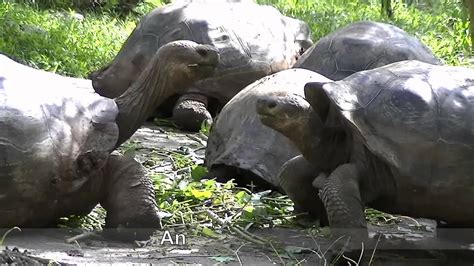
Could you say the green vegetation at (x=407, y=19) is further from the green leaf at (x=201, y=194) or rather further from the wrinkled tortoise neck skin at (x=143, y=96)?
the wrinkled tortoise neck skin at (x=143, y=96)

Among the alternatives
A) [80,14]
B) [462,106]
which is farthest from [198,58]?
[80,14]

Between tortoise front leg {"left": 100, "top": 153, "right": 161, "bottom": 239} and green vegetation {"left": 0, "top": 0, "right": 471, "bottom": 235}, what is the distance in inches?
10.1

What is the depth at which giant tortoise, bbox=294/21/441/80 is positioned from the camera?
20.1 feet

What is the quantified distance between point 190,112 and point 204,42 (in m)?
0.60

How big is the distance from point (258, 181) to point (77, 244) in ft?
5.15

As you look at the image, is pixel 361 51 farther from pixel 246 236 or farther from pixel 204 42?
pixel 246 236

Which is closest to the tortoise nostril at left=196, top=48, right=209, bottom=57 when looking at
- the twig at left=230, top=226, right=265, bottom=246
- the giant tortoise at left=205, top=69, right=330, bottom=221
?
the giant tortoise at left=205, top=69, right=330, bottom=221

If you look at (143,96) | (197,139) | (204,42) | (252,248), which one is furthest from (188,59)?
(204,42)

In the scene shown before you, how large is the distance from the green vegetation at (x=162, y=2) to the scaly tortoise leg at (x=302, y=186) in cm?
13

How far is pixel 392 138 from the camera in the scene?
13.5 ft

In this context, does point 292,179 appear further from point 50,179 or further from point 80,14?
point 80,14

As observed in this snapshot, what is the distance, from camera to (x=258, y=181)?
5.23 m

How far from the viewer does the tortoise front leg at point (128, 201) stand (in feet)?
13.8

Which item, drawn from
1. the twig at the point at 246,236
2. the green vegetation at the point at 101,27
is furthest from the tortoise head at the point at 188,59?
the green vegetation at the point at 101,27
